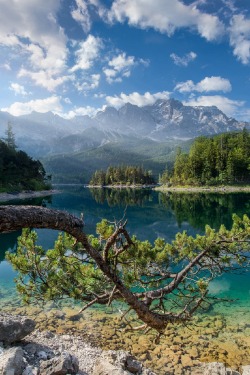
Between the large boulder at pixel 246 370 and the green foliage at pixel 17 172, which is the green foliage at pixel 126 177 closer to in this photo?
the green foliage at pixel 17 172

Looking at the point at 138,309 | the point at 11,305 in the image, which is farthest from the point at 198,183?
the point at 138,309

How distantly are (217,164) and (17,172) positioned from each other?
81.6m

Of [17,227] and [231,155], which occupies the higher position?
[231,155]

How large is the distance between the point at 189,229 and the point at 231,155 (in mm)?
87765

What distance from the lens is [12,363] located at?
6449mm

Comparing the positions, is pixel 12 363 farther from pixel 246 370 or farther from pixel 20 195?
pixel 20 195

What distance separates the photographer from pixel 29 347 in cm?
825

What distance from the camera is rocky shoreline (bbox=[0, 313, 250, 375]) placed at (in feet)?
21.6

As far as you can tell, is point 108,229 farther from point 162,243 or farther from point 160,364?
point 160,364

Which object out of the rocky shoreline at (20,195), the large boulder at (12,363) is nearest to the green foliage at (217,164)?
the rocky shoreline at (20,195)

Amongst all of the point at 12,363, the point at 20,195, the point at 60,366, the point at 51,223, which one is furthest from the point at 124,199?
the point at 51,223

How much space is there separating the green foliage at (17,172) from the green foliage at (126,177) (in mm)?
70486

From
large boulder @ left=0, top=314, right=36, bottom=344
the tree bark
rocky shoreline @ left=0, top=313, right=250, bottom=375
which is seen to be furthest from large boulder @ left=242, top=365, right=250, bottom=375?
large boulder @ left=0, top=314, right=36, bottom=344

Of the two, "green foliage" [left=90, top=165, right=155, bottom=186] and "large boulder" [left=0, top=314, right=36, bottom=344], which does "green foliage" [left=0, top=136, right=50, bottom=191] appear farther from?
"large boulder" [left=0, top=314, right=36, bottom=344]
